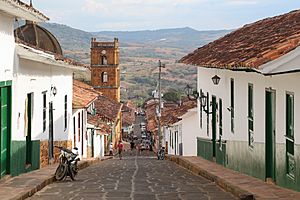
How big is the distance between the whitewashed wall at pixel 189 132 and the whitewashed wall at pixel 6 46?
20436 mm

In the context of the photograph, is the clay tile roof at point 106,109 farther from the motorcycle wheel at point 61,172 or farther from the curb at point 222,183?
the motorcycle wheel at point 61,172

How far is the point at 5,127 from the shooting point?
559 inches

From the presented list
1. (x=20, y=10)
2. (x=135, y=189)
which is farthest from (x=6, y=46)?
(x=135, y=189)

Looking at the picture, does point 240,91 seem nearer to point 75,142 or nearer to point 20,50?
point 20,50

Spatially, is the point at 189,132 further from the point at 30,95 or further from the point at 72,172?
the point at 72,172

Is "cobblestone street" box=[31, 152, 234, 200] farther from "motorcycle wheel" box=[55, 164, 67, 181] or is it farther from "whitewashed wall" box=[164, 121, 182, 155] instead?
"whitewashed wall" box=[164, 121, 182, 155]

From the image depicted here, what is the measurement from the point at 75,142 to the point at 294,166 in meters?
18.7

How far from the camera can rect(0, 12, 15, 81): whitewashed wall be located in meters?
13.4

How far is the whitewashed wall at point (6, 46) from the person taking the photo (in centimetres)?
1344

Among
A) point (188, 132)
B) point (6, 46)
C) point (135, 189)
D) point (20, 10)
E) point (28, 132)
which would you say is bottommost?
point (135, 189)

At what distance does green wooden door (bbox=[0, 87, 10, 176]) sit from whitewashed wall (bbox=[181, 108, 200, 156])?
2041cm

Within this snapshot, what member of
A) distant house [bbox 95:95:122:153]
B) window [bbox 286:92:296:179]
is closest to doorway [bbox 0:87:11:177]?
window [bbox 286:92:296:179]

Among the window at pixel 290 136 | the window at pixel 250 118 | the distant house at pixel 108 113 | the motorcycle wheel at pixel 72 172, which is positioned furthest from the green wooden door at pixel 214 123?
the distant house at pixel 108 113

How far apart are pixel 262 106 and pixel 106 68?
72.5m
